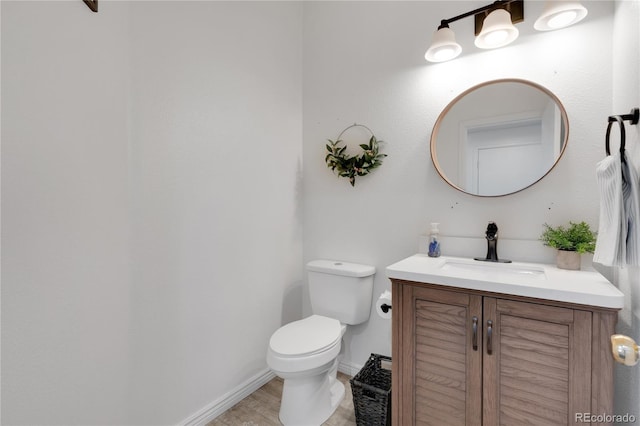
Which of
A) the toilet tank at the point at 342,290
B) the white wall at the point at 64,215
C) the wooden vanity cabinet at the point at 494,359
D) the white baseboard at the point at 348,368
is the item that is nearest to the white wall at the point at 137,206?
the white wall at the point at 64,215

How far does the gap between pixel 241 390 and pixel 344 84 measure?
7.07ft

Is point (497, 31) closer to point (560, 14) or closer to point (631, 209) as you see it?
point (560, 14)

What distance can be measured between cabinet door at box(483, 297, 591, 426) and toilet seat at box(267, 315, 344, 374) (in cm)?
71

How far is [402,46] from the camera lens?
1.86 metres

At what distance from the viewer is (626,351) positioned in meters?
0.70

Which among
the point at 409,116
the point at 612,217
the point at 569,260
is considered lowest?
the point at 569,260

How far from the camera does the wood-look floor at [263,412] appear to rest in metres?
1.61

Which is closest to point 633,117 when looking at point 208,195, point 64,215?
point 208,195

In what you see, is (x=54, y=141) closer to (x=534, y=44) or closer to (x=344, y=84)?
(x=344, y=84)

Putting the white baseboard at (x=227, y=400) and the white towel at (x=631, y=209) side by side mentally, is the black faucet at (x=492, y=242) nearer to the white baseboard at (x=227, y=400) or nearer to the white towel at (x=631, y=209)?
the white towel at (x=631, y=209)

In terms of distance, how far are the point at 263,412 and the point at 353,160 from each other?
1637mm

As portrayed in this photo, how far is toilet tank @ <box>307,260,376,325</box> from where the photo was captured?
72.7 inches

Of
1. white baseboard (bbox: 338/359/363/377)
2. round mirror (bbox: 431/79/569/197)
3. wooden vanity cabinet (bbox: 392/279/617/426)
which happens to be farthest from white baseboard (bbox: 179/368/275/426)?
round mirror (bbox: 431/79/569/197)

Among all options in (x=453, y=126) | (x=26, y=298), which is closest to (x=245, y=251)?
(x=26, y=298)
